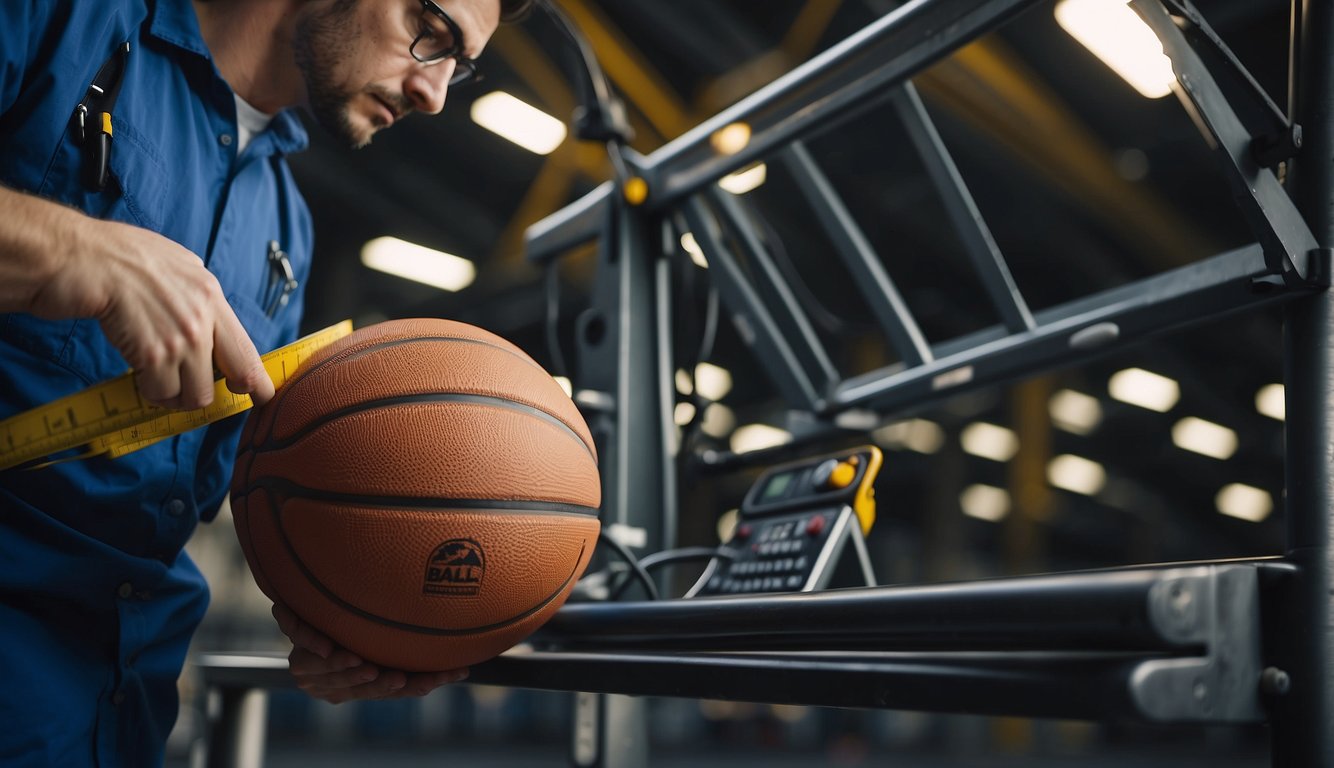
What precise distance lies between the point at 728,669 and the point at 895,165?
242 inches

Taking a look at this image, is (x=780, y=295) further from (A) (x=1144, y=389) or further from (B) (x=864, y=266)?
(A) (x=1144, y=389)

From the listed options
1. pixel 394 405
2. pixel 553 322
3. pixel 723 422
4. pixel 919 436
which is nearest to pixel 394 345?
pixel 394 405

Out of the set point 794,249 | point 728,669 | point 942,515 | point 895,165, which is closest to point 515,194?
point 794,249

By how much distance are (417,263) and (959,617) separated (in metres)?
8.00

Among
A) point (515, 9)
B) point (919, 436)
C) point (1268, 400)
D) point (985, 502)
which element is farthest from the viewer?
point (985, 502)

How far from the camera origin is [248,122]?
142 cm

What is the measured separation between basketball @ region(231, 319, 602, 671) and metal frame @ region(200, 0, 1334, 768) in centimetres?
12

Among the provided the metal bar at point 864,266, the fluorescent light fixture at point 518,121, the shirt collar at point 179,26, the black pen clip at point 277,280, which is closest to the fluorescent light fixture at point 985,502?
the fluorescent light fixture at point 518,121

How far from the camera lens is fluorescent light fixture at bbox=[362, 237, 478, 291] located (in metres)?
8.06

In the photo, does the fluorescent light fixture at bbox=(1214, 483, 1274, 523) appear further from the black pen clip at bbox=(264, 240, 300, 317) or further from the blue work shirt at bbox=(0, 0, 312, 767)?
the blue work shirt at bbox=(0, 0, 312, 767)

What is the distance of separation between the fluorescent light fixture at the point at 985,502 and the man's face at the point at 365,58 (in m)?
16.2

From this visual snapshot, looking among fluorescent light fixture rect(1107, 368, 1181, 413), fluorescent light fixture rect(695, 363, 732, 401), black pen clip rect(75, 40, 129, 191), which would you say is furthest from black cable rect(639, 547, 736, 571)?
fluorescent light fixture rect(1107, 368, 1181, 413)

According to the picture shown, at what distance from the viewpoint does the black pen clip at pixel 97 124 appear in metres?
1.10

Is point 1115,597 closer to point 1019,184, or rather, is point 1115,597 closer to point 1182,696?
point 1182,696
